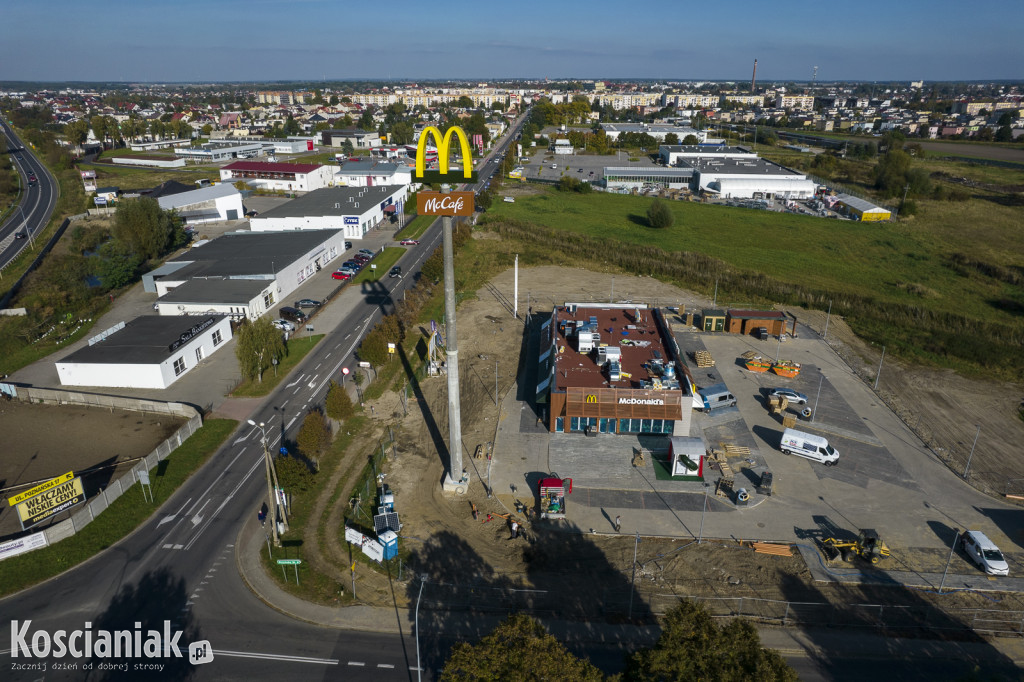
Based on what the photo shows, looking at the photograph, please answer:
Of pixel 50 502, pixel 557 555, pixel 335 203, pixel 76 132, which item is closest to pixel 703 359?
Result: pixel 557 555

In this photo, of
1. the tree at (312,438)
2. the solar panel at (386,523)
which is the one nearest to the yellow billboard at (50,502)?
the tree at (312,438)

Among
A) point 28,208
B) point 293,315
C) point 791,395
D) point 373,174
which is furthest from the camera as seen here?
point 373,174

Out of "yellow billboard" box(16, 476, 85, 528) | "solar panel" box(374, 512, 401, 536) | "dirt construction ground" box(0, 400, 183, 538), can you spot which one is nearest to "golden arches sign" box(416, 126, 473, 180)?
"solar panel" box(374, 512, 401, 536)

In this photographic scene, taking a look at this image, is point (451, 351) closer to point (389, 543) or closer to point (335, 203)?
point (389, 543)

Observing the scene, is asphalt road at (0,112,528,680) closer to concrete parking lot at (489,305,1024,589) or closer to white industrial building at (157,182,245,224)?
concrete parking lot at (489,305,1024,589)

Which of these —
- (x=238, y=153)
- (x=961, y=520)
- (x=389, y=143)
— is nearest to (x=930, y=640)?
(x=961, y=520)

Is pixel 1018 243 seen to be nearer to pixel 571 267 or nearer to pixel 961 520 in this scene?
pixel 571 267

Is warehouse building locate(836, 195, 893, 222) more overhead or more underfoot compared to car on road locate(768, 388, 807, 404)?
more overhead
